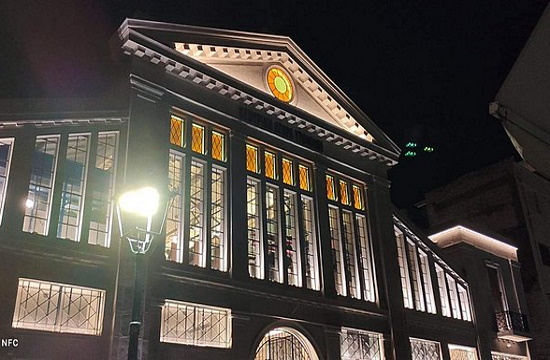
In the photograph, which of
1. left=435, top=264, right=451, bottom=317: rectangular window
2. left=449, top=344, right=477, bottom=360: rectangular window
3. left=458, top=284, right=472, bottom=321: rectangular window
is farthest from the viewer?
left=458, top=284, right=472, bottom=321: rectangular window

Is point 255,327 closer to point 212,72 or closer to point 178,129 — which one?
point 178,129

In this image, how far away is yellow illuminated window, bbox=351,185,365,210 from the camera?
21750mm

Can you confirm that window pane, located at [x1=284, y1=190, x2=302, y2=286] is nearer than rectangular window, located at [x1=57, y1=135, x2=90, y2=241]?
No

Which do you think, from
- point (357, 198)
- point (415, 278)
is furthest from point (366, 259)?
point (415, 278)

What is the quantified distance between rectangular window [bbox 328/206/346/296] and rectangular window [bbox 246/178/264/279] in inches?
134

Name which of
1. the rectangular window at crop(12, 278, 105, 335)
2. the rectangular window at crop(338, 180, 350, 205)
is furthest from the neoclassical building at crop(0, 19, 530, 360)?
the rectangular window at crop(338, 180, 350, 205)

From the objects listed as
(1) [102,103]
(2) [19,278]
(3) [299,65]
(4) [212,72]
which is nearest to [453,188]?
(3) [299,65]

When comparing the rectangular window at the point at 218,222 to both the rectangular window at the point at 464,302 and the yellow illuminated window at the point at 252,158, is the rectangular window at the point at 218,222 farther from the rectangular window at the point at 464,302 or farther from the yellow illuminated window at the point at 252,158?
the rectangular window at the point at 464,302

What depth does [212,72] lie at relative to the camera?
17.6 meters

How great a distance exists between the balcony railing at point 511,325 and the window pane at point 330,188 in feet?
35.9

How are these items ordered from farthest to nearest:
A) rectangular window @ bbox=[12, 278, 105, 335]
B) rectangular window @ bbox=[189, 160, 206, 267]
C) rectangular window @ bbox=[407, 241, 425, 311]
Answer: rectangular window @ bbox=[407, 241, 425, 311] → rectangular window @ bbox=[189, 160, 206, 267] → rectangular window @ bbox=[12, 278, 105, 335]

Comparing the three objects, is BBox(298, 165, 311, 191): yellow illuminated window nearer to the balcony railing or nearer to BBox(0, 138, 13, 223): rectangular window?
BBox(0, 138, 13, 223): rectangular window

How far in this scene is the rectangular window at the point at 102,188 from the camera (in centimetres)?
1409

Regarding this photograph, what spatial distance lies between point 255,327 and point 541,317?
19175mm
